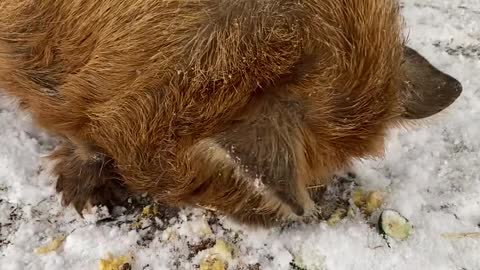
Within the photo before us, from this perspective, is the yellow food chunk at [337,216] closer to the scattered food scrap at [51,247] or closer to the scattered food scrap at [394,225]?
the scattered food scrap at [394,225]

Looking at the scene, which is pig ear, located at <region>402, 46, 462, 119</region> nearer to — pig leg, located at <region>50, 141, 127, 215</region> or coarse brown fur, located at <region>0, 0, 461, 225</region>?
coarse brown fur, located at <region>0, 0, 461, 225</region>

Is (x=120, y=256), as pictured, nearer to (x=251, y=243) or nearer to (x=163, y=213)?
(x=163, y=213)

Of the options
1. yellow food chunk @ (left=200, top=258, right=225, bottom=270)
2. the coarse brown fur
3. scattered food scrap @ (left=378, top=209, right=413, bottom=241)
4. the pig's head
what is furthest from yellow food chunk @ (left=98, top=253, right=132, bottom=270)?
scattered food scrap @ (left=378, top=209, right=413, bottom=241)

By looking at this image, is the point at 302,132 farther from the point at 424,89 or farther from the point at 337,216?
the point at 337,216

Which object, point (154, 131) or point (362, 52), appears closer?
point (362, 52)

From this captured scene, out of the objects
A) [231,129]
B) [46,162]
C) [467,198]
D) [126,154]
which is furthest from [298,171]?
[46,162]

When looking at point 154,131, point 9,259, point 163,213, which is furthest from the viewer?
point 163,213

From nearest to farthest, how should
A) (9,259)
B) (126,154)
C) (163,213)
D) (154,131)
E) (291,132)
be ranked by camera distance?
(291,132) < (154,131) < (126,154) < (9,259) < (163,213)

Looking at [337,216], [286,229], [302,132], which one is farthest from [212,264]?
[302,132]

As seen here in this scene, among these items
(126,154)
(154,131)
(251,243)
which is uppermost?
(154,131)
